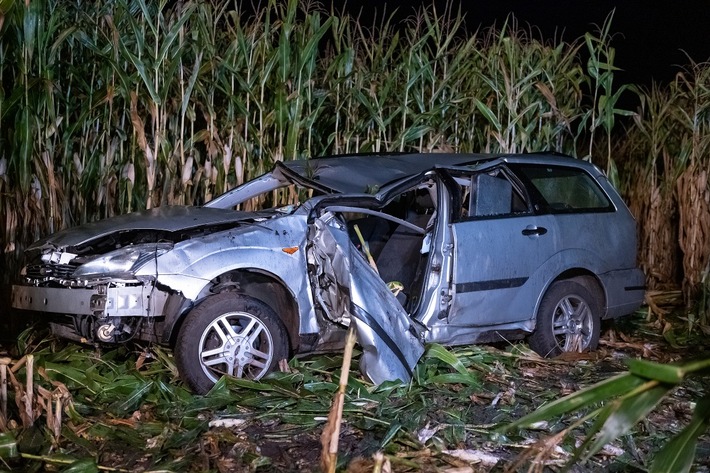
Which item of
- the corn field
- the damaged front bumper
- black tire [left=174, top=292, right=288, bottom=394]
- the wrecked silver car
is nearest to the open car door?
the wrecked silver car

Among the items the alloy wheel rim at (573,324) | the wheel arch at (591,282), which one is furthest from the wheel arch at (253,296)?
the wheel arch at (591,282)

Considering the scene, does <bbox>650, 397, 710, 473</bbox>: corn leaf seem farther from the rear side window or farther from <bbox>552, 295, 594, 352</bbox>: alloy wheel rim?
the rear side window

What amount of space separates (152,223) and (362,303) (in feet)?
4.67

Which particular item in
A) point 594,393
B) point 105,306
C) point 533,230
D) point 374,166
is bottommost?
point 105,306

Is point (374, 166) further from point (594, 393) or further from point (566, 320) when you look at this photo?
point (594, 393)

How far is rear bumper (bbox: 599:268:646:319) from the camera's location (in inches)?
276

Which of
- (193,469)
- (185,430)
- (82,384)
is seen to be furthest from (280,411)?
(82,384)

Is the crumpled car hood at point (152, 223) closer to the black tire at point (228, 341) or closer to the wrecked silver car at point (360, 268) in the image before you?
the wrecked silver car at point (360, 268)

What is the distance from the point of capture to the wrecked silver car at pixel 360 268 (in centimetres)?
526

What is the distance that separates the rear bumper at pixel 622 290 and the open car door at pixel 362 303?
6.69 feet

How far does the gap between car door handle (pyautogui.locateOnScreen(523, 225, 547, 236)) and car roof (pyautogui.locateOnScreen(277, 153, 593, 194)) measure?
552 millimetres

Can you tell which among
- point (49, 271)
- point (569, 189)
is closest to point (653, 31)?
point (569, 189)

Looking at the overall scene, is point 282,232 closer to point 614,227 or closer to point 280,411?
point 280,411

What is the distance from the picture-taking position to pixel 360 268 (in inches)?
217
